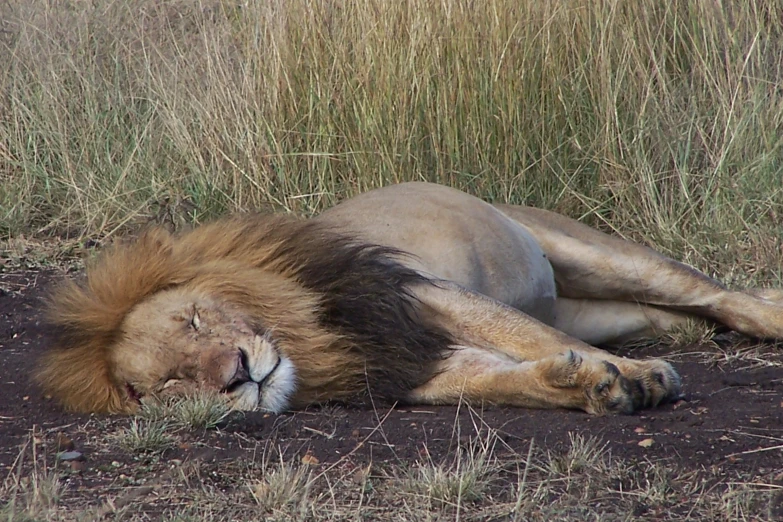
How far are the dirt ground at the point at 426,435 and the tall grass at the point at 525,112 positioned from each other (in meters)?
1.54

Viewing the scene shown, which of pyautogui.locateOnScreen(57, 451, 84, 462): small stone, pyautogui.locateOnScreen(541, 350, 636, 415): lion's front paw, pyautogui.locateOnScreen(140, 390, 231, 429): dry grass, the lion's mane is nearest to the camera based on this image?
pyautogui.locateOnScreen(57, 451, 84, 462): small stone

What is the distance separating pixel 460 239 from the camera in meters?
3.73

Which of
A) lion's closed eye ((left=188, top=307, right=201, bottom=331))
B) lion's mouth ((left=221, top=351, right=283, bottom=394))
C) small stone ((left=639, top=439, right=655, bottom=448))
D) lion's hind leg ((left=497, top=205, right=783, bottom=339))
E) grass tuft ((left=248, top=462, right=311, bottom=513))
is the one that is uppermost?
lion's closed eye ((left=188, top=307, right=201, bottom=331))

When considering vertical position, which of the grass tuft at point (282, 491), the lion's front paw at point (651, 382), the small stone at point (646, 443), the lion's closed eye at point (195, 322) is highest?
the lion's closed eye at point (195, 322)

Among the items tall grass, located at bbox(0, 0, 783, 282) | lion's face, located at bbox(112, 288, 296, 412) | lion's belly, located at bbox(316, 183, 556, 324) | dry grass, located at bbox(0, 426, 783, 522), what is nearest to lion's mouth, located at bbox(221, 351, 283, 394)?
lion's face, located at bbox(112, 288, 296, 412)

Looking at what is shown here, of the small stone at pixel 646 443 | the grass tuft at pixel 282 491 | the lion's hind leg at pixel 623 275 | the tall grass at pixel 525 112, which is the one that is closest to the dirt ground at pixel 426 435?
the small stone at pixel 646 443

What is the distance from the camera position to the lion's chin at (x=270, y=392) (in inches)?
116

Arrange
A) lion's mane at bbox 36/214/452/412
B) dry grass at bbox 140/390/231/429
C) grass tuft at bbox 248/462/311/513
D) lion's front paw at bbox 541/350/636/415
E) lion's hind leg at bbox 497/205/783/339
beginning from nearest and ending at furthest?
grass tuft at bbox 248/462/311/513 < dry grass at bbox 140/390/231/429 < lion's front paw at bbox 541/350/636/415 < lion's mane at bbox 36/214/452/412 < lion's hind leg at bbox 497/205/783/339

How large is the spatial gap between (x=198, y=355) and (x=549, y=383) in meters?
0.96

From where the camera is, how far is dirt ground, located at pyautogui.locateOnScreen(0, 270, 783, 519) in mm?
2547

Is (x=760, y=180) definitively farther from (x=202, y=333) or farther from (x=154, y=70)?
(x=154, y=70)

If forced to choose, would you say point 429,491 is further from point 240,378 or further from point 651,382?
point 651,382

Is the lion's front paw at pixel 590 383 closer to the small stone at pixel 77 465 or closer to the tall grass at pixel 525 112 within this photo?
the small stone at pixel 77 465

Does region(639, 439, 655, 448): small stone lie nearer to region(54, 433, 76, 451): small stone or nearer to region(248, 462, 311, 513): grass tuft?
region(248, 462, 311, 513): grass tuft
